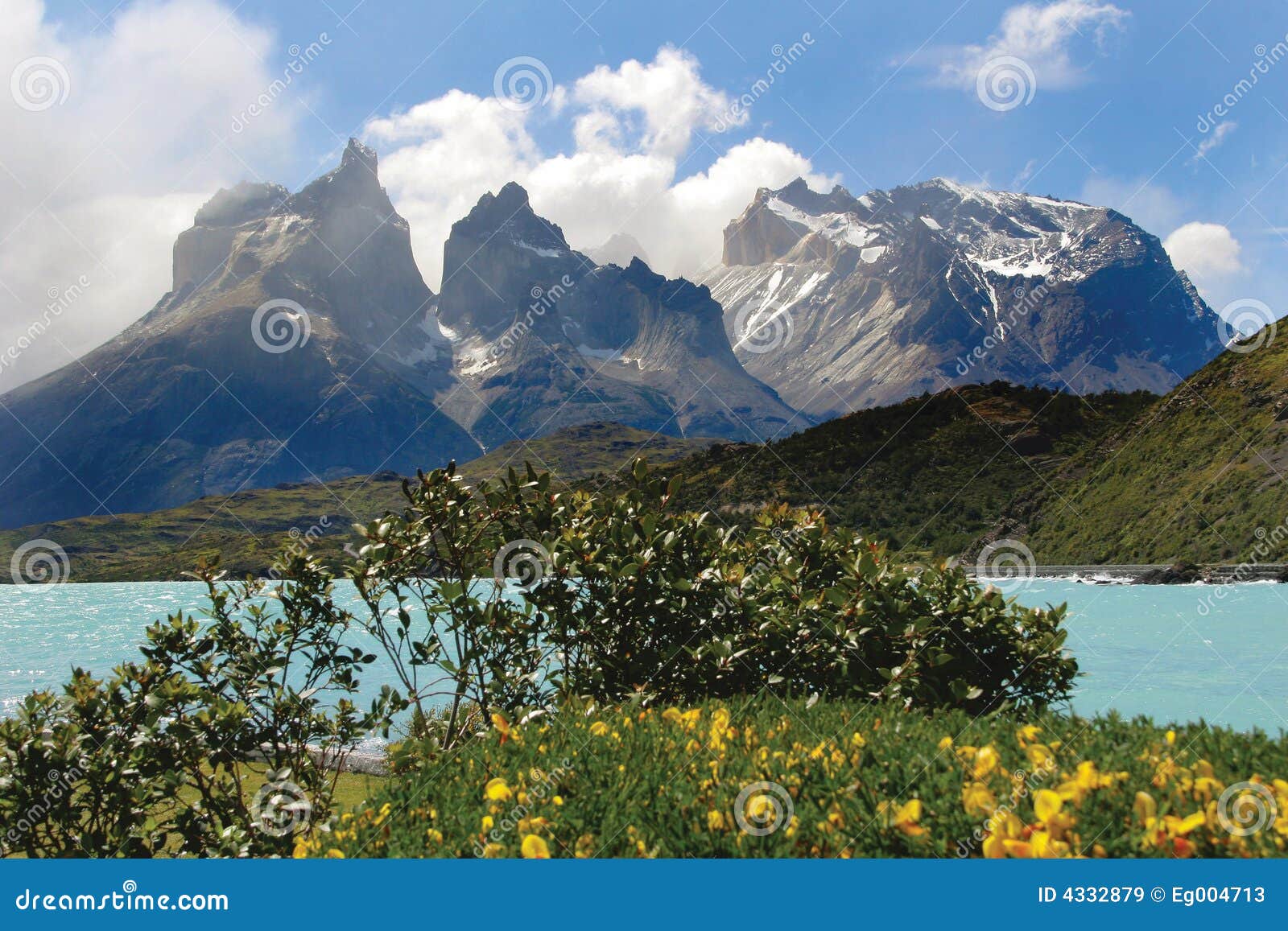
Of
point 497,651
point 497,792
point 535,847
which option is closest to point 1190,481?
point 497,651

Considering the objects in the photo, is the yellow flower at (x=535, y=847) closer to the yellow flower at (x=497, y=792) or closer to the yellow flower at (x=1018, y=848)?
the yellow flower at (x=497, y=792)

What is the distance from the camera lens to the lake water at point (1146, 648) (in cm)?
2652

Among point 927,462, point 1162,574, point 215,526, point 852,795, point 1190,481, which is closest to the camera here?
point 852,795

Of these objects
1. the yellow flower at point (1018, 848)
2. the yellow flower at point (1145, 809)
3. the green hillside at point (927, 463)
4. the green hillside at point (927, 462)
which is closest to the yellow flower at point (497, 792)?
the yellow flower at point (1018, 848)

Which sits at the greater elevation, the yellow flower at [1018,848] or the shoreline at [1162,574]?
the shoreline at [1162,574]

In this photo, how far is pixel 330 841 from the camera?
9.07 ft

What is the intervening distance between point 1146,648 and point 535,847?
42.9 meters

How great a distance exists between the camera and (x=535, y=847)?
91.3 inches

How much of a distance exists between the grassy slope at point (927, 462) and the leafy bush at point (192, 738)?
72.7 metres

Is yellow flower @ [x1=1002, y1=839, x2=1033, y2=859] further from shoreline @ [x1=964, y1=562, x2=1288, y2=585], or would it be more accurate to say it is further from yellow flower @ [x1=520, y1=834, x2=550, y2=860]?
shoreline @ [x1=964, y1=562, x2=1288, y2=585]

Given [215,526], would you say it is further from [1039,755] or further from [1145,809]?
[1145,809]

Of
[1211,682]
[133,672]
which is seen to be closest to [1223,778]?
[133,672]

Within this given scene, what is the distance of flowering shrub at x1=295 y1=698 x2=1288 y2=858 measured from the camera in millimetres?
2244

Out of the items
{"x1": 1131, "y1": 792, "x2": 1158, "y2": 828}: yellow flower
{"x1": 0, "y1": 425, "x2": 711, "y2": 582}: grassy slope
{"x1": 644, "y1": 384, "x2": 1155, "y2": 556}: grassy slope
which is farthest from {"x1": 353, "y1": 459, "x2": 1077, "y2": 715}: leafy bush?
{"x1": 0, "y1": 425, "x2": 711, "y2": 582}: grassy slope
